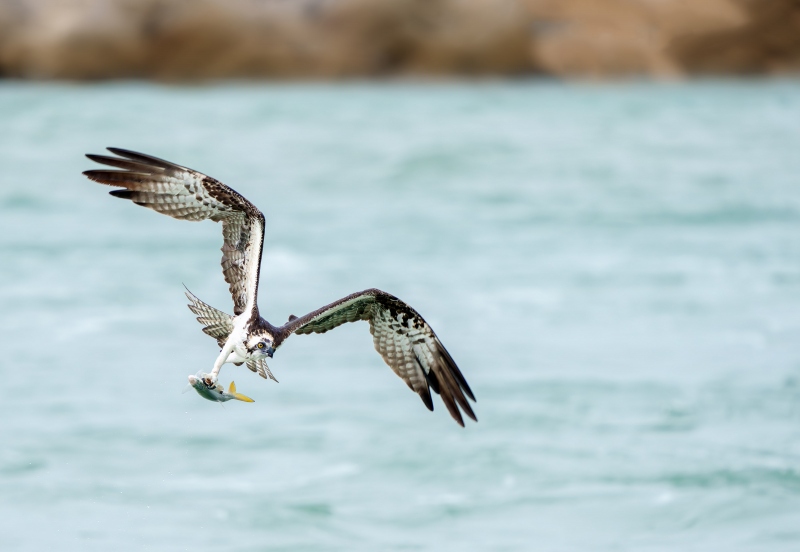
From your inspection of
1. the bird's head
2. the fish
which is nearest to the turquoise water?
the bird's head

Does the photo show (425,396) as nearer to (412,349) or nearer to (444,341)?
(412,349)

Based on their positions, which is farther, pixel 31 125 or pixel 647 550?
pixel 31 125

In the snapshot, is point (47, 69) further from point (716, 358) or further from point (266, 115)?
point (716, 358)

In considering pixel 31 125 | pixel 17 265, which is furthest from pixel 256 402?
pixel 31 125

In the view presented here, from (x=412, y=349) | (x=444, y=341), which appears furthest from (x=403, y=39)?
(x=412, y=349)

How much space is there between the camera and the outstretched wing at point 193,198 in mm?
8383

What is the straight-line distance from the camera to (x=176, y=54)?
41.1 meters

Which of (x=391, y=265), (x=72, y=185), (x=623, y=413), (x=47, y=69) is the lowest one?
(x=623, y=413)

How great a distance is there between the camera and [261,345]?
310 inches

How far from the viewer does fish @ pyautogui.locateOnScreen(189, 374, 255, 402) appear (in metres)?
7.40

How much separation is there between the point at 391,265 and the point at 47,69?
21.3 meters

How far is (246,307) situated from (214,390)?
2.58 feet

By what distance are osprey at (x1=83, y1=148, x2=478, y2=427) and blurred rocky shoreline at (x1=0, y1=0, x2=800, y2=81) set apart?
3172 centimetres

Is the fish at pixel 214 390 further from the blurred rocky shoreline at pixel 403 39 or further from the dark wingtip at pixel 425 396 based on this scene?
the blurred rocky shoreline at pixel 403 39
